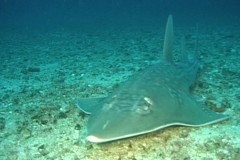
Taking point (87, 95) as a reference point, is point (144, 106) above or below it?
above

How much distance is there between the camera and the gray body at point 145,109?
2842 millimetres

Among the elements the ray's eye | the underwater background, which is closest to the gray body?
the ray's eye

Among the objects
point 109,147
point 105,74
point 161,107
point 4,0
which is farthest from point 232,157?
point 4,0

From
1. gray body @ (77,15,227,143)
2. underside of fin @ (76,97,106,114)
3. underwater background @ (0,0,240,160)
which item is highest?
gray body @ (77,15,227,143)

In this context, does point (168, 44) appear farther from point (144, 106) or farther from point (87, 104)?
point (144, 106)

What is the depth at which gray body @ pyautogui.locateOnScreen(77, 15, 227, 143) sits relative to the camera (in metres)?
2.84

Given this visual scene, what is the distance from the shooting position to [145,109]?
3143mm

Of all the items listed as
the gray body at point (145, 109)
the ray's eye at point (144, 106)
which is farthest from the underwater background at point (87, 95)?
the ray's eye at point (144, 106)

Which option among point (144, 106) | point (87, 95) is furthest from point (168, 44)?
point (144, 106)

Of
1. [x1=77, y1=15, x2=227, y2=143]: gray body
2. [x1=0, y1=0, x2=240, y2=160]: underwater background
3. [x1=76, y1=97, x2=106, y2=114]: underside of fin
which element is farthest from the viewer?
[x1=76, y1=97, x2=106, y2=114]: underside of fin

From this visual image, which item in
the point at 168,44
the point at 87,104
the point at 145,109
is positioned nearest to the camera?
the point at 145,109

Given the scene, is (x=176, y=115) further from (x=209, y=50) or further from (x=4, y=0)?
(x=4, y=0)

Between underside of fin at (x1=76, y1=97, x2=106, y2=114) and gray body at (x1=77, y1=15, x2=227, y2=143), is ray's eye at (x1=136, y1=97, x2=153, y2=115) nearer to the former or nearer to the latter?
gray body at (x1=77, y1=15, x2=227, y2=143)

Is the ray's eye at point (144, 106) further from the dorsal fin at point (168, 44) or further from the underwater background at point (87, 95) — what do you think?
the dorsal fin at point (168, 44)
